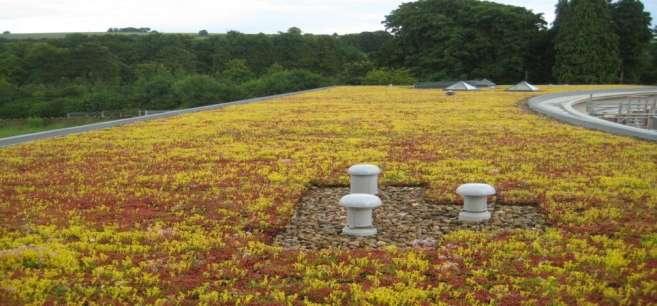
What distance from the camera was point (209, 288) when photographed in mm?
4387

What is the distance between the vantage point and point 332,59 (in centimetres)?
6000

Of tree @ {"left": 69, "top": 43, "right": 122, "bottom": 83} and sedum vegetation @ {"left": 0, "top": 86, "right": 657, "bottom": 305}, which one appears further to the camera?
tree @ {"left": 69, "top": 43, "right": 122, "bottom": 83}

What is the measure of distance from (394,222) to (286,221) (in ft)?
3.59

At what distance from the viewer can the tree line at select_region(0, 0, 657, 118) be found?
44.9 metres

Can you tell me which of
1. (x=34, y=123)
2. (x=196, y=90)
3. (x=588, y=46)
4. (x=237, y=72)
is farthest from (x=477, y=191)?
(x=237, y=72)

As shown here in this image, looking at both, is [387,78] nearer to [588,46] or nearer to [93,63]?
[588,46]

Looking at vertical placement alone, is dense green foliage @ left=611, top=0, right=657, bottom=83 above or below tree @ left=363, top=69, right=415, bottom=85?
above

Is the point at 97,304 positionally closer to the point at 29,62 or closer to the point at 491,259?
the point at 491,259

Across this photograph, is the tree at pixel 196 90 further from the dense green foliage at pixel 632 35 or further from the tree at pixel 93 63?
the dense green foliage at pixel 632 35

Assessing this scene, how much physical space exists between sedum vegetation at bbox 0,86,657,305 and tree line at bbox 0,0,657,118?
1278 inches

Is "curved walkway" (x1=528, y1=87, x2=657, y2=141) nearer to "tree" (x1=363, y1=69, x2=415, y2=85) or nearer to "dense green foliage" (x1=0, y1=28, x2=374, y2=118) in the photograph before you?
"dense green foliage" (x1=0, y1=28, x2=374, y2=118)

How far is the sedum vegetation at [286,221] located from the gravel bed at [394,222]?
169mm

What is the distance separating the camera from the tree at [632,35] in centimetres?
5447

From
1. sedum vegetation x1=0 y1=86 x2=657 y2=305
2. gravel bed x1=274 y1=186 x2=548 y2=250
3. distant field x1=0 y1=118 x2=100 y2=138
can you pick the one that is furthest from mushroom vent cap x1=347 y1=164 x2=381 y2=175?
distant field x1=0 y1=118 x2=100 y2=138
